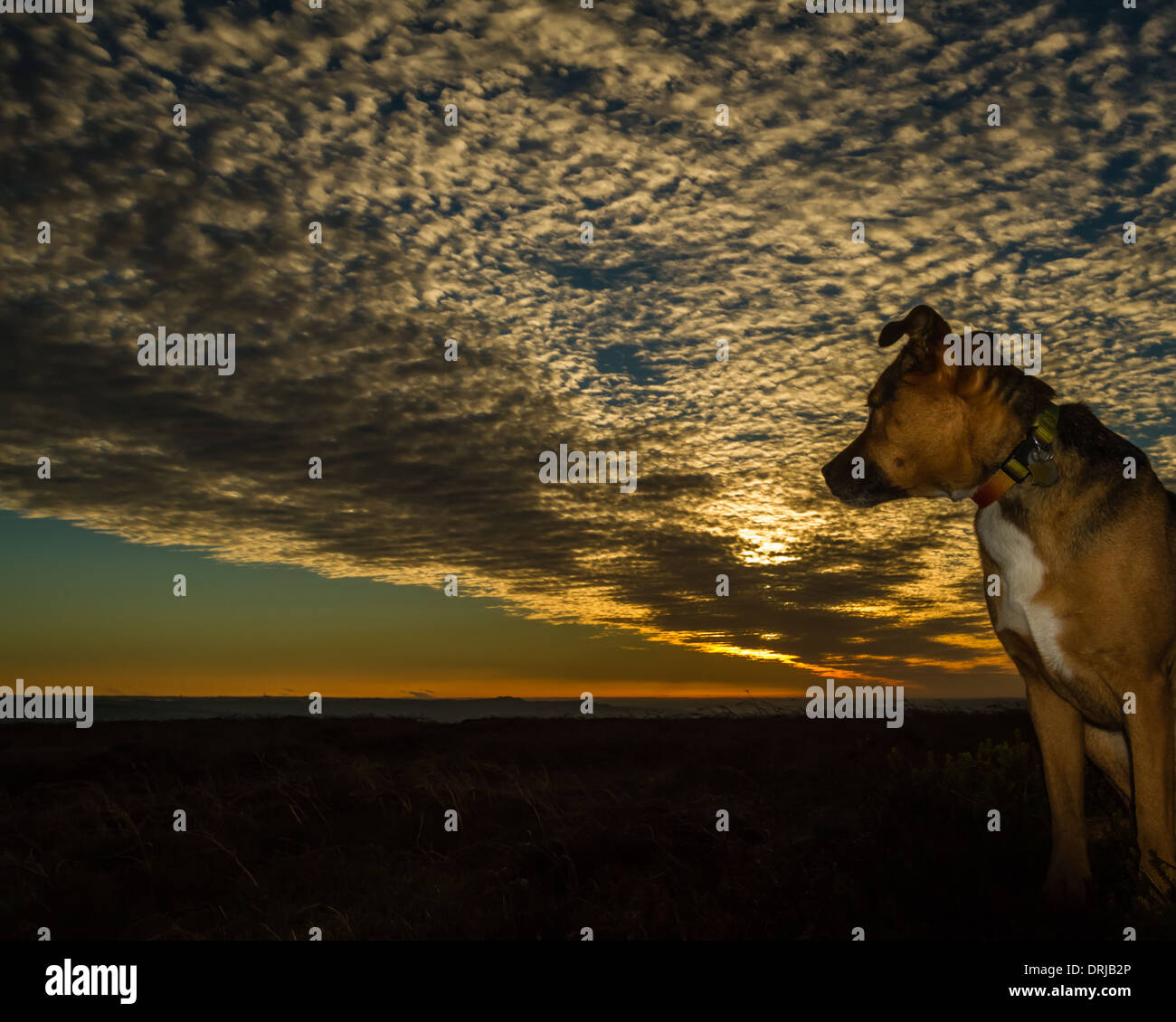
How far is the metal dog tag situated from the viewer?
5.03m

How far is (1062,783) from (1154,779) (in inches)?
24.5

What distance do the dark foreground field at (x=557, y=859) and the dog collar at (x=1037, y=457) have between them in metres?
2.49

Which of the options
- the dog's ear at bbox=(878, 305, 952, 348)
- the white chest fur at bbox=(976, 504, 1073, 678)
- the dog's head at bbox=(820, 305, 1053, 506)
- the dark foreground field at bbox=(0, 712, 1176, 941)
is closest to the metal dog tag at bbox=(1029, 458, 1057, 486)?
the dog's head at bbox=(820, 305, 1053, 506)

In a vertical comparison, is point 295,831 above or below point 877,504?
below

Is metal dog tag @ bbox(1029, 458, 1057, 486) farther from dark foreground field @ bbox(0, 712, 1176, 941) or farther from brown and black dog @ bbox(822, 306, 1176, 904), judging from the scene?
dark foreground field @ bbox(0, 712, 1176, 941)

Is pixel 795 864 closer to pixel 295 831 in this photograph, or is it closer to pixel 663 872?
pixel 663 872

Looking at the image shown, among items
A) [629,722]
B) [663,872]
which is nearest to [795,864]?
[663,872]

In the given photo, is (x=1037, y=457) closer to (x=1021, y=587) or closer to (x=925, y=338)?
(x=1021, y=587)

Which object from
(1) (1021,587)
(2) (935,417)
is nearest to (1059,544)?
(1) (1021,587)

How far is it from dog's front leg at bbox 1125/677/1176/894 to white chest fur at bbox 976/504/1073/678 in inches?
16.9

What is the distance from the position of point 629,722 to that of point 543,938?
80.3 ft

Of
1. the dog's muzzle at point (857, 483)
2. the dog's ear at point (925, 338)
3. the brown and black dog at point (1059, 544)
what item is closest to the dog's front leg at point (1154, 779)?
the brown and black dog at point (1059, 544)
